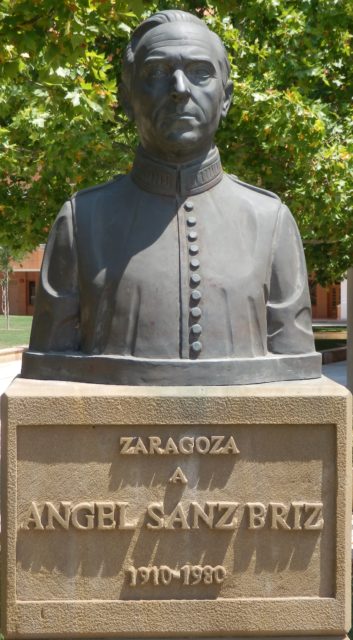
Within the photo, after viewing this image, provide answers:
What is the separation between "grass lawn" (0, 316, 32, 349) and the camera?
2700 centimetres

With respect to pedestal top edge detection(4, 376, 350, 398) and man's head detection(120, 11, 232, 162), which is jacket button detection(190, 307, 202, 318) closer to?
pedestal top edge detection(4, 376, 350, 398)

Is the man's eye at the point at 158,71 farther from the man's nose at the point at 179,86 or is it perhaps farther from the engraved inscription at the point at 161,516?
the engraved inscription at the point at 161,516

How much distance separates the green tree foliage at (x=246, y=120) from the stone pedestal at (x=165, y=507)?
3.88 metres

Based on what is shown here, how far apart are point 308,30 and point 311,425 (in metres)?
5.80

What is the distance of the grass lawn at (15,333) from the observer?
2700 centimetres

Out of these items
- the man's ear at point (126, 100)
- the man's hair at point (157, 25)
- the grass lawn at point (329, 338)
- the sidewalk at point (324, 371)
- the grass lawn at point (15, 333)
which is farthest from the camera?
the grass lawn at point (15, 333)

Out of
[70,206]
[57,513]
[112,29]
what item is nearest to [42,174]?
[112,29]

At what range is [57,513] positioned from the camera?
13.1 feet

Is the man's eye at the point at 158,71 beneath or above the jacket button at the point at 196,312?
above

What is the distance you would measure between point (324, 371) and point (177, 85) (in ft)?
58.0

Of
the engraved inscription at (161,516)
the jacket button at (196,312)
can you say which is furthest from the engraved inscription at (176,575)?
the jacket button at (196,312)

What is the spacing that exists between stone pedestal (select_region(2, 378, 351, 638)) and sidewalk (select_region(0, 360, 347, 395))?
1333cm

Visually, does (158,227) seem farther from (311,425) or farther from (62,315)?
(311,425)

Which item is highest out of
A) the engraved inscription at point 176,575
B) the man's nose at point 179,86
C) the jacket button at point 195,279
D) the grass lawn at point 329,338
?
the man's nose at point 179,86
